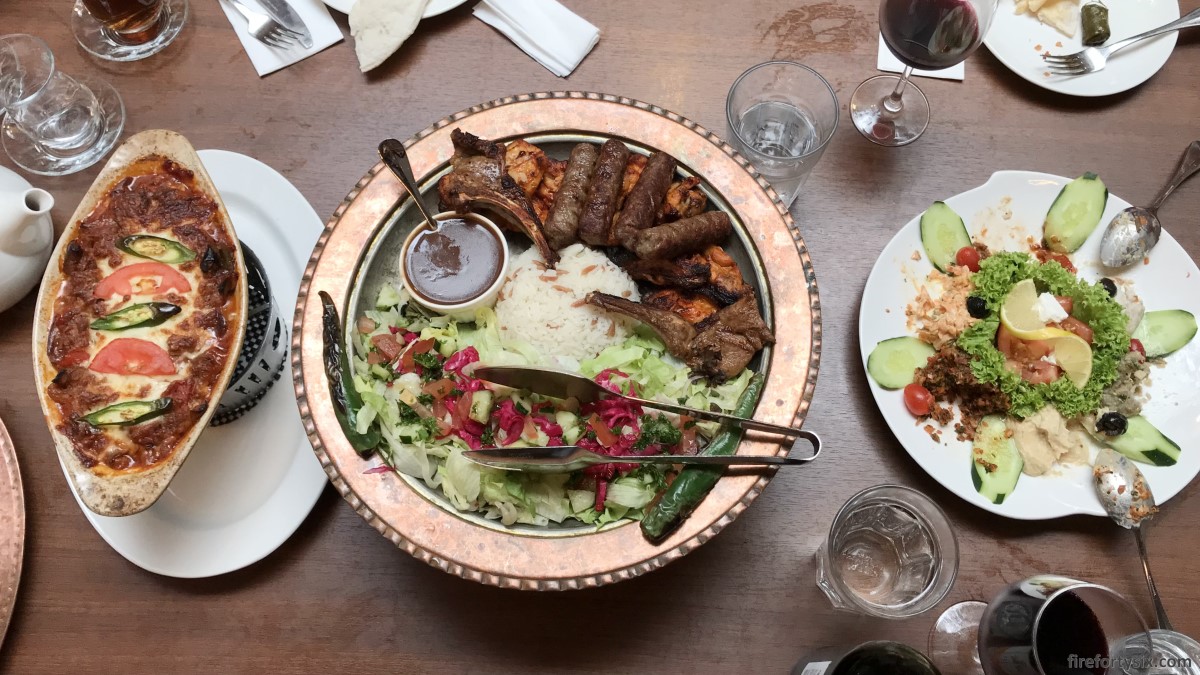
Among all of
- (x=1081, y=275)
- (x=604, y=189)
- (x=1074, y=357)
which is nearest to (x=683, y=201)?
(x=604, y=189)

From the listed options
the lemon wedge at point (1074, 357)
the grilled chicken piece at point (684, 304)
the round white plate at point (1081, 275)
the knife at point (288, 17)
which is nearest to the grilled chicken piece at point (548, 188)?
the grilled chicken piece at point (684, 304)

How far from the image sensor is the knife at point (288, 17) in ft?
8.86

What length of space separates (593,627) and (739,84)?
1.94m

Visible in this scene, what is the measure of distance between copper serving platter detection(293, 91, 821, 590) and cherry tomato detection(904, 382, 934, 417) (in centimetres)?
43

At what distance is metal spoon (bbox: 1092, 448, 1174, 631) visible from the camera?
212 cm

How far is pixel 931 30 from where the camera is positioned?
2.34 metres

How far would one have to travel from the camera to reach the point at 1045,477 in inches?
85.9

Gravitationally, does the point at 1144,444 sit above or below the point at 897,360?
below

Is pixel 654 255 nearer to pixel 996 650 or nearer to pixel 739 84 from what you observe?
pixel 739 84

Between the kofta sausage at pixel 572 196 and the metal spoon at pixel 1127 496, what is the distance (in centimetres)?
182

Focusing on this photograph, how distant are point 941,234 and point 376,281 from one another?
1.90 m

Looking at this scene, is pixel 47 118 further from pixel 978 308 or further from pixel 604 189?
pixel 978 308

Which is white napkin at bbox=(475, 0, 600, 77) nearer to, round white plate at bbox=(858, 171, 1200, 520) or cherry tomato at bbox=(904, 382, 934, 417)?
round white plate at bbox=(858, 171, 1200, 520)

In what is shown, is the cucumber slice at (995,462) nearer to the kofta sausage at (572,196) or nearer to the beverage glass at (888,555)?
the beverage glass at (888,555)
